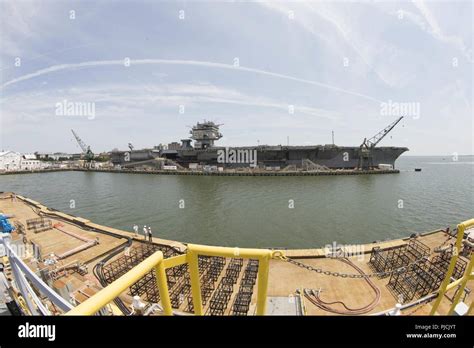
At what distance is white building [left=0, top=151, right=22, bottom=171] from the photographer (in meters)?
70.2

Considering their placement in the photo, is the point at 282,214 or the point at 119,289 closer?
the point at 119,289

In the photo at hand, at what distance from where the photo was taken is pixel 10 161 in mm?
72562

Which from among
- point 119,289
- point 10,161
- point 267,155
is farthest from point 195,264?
point 10,161

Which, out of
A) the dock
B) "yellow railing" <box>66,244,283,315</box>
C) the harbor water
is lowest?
the harbor water

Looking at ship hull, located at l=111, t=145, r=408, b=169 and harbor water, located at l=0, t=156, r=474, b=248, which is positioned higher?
ship hull, located at l=111, t=145, r=408, b=169

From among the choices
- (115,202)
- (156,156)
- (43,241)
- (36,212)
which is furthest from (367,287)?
(156,156)

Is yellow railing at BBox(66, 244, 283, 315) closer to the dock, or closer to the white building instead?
the dock

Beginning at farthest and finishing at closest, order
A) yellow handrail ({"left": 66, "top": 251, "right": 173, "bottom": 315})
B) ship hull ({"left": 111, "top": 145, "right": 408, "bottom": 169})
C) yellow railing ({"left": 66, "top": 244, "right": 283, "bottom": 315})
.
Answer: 1. ship hull ({"left": 111, "top": 145, "right": 408, "bottom": 169})
2. yellow railing ({"left": 66, "top": 244, "right": 283, "bottom": 315})
3. yellow handrail ({"left": 66, "top": 251, "right": 173, "bottom": 315})

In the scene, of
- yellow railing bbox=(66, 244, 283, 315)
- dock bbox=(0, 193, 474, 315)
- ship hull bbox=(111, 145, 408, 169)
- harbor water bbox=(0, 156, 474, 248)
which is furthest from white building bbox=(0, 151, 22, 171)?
yellow railing bbox=(66, 244, 283, 315)

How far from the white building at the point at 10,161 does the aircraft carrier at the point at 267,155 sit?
5267cm

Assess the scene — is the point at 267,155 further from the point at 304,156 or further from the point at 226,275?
the point at 226,275

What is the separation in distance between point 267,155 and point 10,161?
305 ft

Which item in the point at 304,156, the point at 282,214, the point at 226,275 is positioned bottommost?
the point at 282,214

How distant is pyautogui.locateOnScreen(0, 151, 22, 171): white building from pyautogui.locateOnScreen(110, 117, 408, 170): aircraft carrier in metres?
52.7
